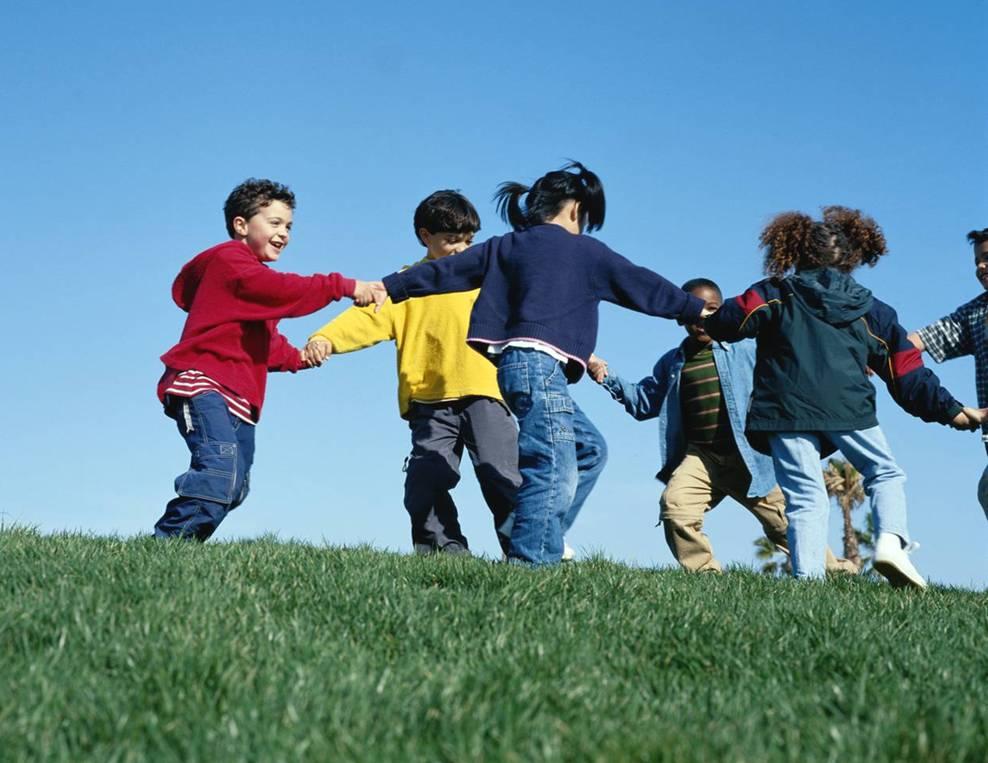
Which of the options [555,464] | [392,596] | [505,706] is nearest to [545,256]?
[555,464]

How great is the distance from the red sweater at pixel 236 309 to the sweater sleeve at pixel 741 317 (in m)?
2.25

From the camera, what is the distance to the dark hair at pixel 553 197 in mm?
7094

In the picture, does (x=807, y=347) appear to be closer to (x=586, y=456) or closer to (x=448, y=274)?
(x=586, y=456)

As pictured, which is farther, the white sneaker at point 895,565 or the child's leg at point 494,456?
the child's leg at point 494,456

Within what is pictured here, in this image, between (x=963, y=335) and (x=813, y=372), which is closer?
(x=813, y=372)

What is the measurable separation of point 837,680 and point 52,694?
238 cm

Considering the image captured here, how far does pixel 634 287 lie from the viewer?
273 inches

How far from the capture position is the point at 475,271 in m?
7.01

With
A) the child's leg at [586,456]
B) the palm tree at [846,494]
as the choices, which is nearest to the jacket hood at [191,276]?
the child's leg at [586,456]

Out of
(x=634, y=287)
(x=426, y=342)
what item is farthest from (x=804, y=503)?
Result: (x=426, y=342)

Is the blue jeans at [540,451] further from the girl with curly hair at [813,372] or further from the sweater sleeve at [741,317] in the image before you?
the girl with curly hair at [813,372]

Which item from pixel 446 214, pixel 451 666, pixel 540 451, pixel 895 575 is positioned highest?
pixel 446 214

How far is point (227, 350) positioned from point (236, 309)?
10.0 inches

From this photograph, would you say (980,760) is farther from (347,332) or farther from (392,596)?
(347,332)
